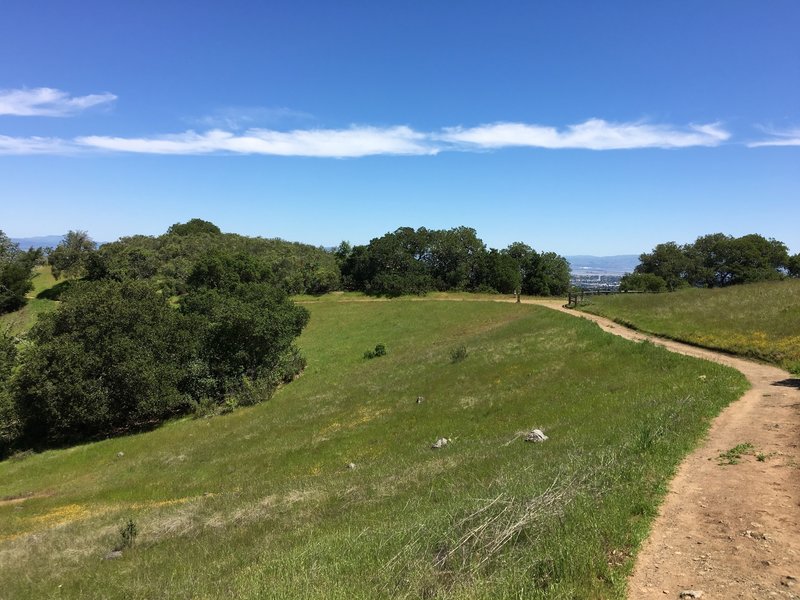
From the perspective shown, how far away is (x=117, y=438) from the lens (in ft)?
129

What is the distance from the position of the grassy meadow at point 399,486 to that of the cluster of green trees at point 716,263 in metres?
61.9

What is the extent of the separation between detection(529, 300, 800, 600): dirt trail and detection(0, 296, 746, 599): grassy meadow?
38cm

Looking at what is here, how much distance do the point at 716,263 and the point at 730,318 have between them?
233 feet

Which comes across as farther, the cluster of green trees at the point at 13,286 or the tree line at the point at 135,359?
the cluster of green trees at the point at 13,286

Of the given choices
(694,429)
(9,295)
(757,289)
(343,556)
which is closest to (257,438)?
(343,556)

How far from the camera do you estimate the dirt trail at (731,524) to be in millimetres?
6520

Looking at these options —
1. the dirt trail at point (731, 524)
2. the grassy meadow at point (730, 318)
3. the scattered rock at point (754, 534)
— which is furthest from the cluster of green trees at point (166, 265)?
the scattered rock at point (754, 534)

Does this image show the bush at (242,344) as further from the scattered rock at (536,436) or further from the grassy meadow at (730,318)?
the scattered rock at (536,436)

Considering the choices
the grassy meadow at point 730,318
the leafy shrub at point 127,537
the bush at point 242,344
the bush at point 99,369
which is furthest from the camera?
the bush at point 242,344

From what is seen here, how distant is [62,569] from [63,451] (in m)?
30.7

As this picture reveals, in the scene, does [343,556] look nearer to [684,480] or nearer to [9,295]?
[684,480]

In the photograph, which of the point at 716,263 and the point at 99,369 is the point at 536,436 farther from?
the point at 716,263

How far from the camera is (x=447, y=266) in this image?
309ft

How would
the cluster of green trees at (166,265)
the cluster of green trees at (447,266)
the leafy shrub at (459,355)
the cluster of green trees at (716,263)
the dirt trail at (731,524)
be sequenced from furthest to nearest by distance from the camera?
the cluster of green trees at (166,265)
the cluster of green trees at (447,266)
the cluster of green trees at (716,263)
the leafy shrub at (459,355)
the dirt trail at (731,524)
